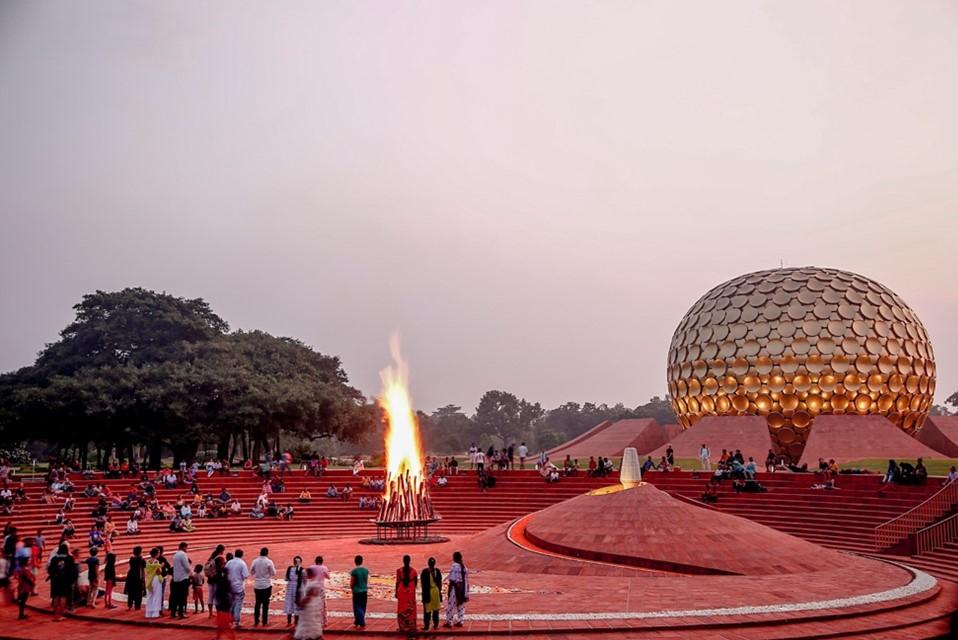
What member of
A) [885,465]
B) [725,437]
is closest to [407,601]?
[885,465]

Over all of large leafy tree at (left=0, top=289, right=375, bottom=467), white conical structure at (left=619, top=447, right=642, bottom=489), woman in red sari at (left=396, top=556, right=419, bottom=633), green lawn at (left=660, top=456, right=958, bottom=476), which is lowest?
woman in red sari at (left=396, top=556, right=419, bottom=633)

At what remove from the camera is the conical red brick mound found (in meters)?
16.5

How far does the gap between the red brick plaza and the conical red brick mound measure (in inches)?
1.7

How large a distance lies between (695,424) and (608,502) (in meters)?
20.4

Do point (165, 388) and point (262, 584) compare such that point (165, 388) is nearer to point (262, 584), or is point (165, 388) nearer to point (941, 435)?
point (262, 584)

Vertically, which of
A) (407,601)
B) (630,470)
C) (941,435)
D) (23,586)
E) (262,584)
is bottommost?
(23,586)

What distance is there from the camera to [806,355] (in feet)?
119

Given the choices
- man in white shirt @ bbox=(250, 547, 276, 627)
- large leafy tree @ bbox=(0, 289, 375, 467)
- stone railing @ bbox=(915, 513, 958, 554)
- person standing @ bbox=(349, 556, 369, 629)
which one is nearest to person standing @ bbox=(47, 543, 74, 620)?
man in white shirt @ bbox=(250, 547, 276, 627)

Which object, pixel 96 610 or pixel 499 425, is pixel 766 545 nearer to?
pixel 96 610

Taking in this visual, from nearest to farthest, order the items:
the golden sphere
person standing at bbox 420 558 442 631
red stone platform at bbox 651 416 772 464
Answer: person standing at bbox 420 558 442 631 < red stone platform at bbox 651 416 772 464 < the golden sphere

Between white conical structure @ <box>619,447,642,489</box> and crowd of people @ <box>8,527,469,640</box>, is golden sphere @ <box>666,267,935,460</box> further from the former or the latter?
crowd of people @ <box>8,527,469,640</box>

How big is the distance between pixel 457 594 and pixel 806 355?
1166 inches

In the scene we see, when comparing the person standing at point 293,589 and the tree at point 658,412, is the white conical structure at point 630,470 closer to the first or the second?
the person standing at point 293,589

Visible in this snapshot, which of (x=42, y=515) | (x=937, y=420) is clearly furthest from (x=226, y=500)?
(x=937, y=420)
